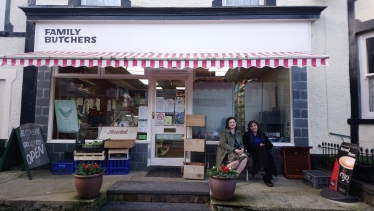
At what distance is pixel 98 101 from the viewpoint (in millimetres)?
6598

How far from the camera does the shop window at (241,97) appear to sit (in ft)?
21.5

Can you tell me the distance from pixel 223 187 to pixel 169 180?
5.29 ft

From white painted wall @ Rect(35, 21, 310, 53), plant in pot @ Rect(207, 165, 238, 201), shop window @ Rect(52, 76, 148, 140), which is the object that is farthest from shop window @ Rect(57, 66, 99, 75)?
plant in pot @ Rect(207, 165, 238, 201)

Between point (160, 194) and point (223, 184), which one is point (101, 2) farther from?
point (223, 184)

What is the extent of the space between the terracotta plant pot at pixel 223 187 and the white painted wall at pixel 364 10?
4.96m

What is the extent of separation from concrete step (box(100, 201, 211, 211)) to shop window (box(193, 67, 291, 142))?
2.32m

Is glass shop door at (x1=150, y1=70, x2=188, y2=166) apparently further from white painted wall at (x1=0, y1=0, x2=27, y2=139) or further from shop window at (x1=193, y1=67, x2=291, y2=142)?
white painted wall at (x1=0, y1=0, x2=27, y2=139)

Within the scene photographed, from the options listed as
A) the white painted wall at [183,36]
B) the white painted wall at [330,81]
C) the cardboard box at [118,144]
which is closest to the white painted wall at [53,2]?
the white painted wall at [183,36]

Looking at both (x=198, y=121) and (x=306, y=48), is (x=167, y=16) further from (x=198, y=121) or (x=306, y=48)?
(x=306, y=48)

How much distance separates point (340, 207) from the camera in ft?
13.3

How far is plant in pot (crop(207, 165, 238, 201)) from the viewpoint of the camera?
411 cm

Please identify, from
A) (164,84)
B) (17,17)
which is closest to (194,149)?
(164,84)

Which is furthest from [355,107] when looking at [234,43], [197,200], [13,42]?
[13,42]

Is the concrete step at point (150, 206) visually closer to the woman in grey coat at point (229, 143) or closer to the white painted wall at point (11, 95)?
the woman in grey coat at point (229, 143)
